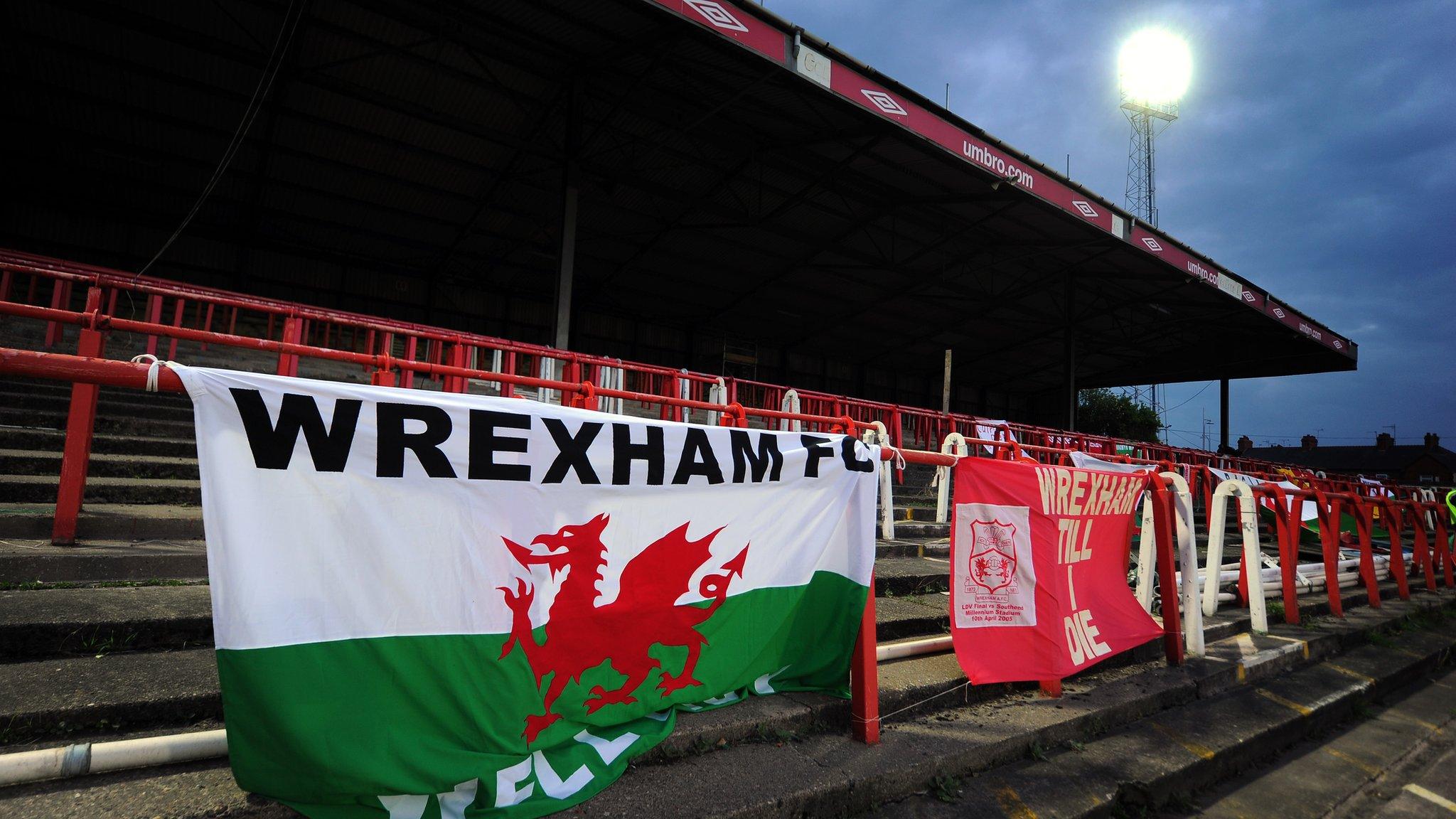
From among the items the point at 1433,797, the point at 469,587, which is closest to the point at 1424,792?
the point at 1433,797

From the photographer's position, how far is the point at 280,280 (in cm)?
1794

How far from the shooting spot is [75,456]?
3291mm

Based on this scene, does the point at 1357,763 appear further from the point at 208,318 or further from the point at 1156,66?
the point at 1156,66

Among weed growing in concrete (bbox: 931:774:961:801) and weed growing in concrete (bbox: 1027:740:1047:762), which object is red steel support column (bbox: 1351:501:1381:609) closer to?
weed growing in concrete (bbox: 1027:740:1047:762)

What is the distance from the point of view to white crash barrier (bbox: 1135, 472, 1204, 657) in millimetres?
4305

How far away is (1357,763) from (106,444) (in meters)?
8.67

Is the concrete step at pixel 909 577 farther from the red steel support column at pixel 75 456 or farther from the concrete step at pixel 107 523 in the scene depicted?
the red steel support column at pixel 75 456

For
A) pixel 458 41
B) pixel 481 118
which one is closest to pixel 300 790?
pixel 458 41

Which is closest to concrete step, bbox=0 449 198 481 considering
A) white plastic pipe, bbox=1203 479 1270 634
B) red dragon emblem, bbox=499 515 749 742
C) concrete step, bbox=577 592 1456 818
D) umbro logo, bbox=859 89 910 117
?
red dragon emblem, bbox=499 515 749 742

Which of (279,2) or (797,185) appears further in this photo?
(797,185)

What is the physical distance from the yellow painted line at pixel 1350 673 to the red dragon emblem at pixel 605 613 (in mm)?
5578

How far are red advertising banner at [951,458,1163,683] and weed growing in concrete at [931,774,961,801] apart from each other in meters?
0.63

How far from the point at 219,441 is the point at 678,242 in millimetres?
16914

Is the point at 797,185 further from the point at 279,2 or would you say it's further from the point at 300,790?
the point at 300,790
